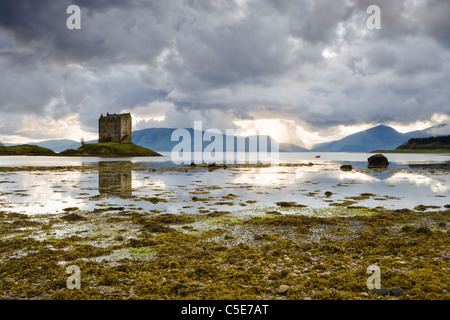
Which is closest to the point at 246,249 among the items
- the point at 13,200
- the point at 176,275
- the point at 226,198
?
the point at 176,275

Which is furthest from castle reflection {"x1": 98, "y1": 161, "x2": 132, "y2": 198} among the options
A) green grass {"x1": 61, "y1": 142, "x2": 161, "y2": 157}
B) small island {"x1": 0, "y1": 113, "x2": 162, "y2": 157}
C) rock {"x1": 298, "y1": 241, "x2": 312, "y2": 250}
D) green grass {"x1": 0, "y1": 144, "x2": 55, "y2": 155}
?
green grass {"x1": 0, "y1": 144, "x2": 55, "y2": 155}

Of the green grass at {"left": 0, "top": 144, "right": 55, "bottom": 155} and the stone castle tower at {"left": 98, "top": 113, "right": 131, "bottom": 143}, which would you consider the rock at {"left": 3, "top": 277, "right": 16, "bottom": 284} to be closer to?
the green grass at {"left": 0, "top": 144, "right": 55, "bottom": 155}

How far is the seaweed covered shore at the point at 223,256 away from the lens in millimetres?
7848

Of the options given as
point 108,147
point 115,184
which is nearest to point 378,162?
point 115,184

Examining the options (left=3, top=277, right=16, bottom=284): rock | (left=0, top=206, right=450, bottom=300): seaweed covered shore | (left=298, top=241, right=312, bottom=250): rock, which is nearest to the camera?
(left=0, top=206, right=450, bottom=300): seaweed covered shore

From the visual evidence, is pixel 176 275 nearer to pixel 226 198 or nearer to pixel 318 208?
pixel 318 208

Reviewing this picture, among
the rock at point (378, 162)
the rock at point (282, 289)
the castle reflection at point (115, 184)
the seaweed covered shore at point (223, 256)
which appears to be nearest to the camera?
the rock at point (282, 289)

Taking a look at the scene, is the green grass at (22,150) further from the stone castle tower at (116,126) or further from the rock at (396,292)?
the rock at (396,292)

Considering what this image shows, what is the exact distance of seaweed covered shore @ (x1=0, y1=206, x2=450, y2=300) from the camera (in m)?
7.85

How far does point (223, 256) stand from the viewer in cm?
1070

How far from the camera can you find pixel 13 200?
24125mm

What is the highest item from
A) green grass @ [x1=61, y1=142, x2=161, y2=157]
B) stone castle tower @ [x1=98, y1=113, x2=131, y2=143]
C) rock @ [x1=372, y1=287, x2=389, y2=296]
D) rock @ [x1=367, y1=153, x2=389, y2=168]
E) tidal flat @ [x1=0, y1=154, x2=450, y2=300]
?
stone castle tower @ [x1=98, y1=113, x2=131, y2=143]

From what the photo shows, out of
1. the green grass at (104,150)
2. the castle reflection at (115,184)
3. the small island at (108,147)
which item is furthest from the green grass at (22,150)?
the castle reflection at (115,184)
